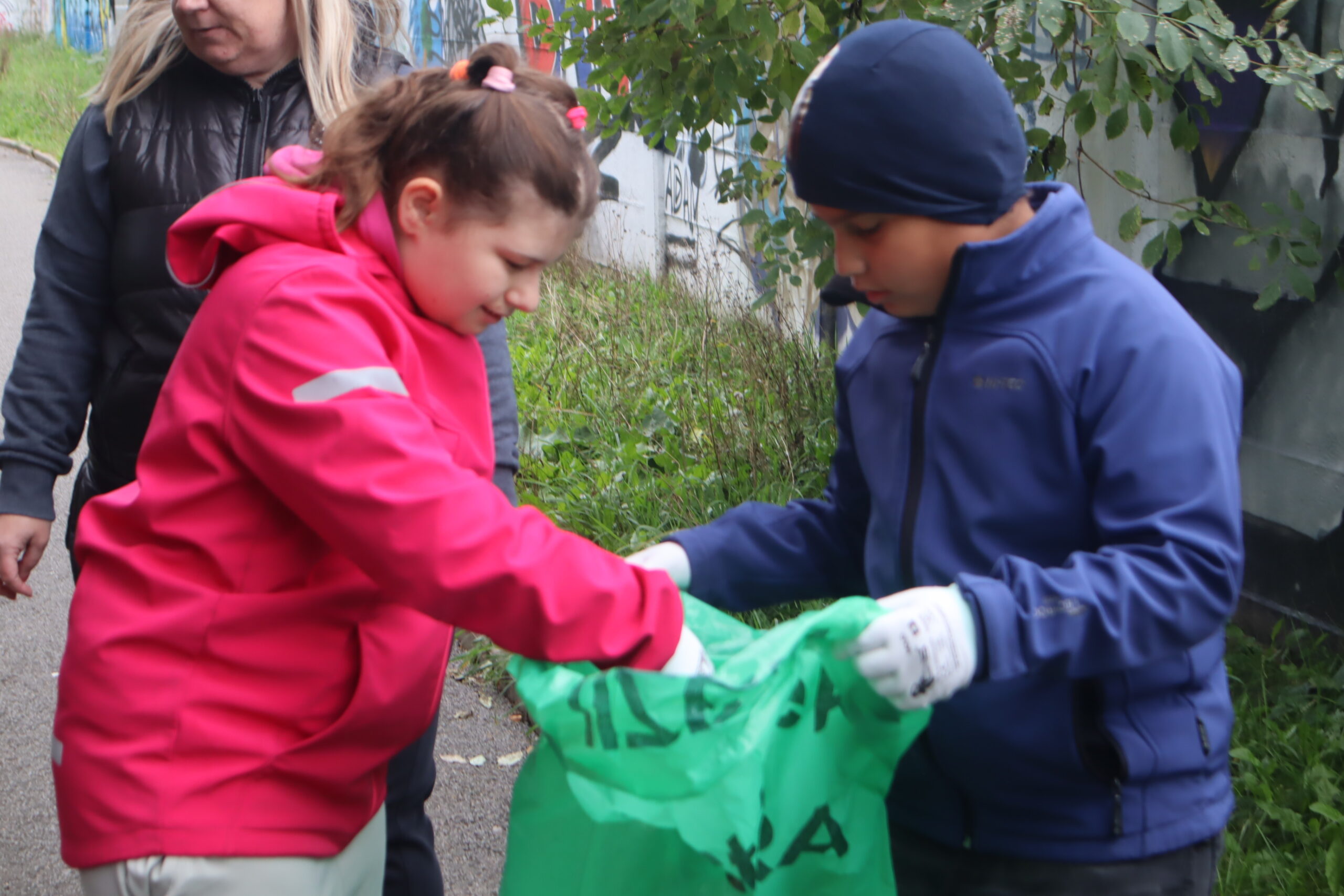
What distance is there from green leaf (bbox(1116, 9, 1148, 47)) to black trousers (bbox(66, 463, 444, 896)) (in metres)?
1.91

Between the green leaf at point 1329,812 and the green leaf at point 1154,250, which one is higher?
the green leaf at point 1154,250

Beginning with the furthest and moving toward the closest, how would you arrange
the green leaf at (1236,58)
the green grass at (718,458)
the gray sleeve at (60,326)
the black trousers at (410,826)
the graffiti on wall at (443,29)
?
1. the graffiti on wall at (443,29)
2. the green grass at (718,458)
3. the green leaf at (1236,58)
4. the gray sleeve at (60,326)
5. the black trousers at (410,826)

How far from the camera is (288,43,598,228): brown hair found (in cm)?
164

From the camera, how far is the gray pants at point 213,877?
1.57m

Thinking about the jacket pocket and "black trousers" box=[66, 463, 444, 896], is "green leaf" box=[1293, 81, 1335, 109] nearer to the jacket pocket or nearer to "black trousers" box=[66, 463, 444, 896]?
the jacket pocket

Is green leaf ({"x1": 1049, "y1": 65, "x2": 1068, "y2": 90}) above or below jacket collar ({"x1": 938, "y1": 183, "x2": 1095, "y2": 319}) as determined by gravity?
below

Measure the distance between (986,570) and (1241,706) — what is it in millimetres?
2088

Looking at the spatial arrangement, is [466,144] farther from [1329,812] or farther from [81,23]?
[81,23]

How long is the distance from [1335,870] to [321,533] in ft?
7.45

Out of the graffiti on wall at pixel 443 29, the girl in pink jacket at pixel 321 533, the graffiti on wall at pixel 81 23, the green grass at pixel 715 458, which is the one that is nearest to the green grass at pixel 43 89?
the graffiti on wall at pixel 81 23

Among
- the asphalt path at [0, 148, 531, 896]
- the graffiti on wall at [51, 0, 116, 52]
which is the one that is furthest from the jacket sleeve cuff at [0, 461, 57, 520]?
the graffiti on wall at [51, 0, 116, 52]

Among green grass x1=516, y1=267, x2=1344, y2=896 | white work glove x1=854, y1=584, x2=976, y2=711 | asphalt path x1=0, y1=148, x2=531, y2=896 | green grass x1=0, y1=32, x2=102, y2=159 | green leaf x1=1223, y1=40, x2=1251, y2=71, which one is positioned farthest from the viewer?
green grass x1=0, y1=32, x2=102, y2=159

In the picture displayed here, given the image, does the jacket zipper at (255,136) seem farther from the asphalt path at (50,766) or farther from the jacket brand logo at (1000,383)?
the asphalt path at (50,766)

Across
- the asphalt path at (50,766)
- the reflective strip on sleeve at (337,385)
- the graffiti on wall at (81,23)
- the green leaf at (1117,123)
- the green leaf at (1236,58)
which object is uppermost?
the green leaf at (1236,58)
